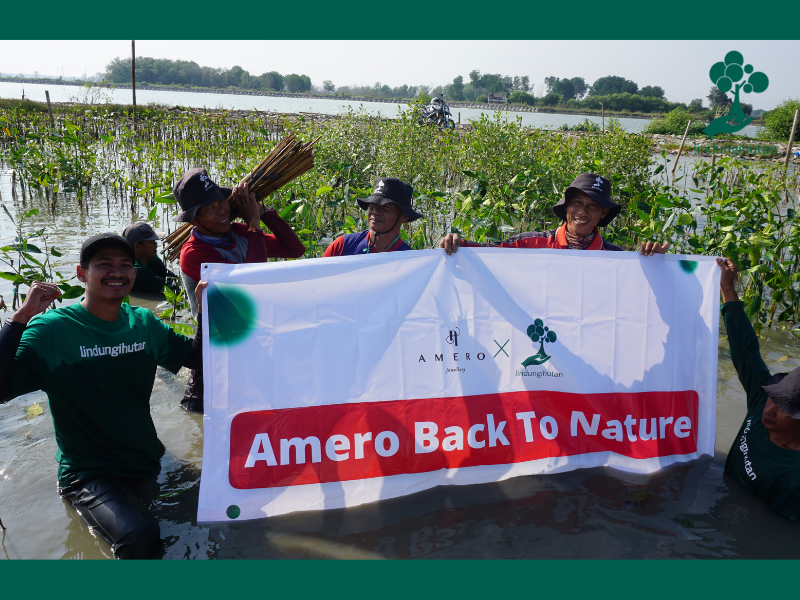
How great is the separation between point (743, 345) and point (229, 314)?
285 cm

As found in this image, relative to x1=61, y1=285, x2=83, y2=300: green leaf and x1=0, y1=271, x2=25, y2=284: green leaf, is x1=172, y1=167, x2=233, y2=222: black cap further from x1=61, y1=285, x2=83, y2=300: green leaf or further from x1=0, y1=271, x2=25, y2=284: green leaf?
x1=0, y1=271, x2=25, y2=284: green leaf

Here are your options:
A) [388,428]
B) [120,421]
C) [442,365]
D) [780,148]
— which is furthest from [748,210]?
[780,148]

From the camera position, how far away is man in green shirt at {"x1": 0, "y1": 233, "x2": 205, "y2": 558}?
2.46 m

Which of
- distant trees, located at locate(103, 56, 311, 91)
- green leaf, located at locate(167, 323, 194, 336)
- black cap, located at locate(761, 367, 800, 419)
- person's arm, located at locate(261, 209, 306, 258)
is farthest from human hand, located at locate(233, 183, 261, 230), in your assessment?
distant trees, located at locate(103, 56, 311, 91)

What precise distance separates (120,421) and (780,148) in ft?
117

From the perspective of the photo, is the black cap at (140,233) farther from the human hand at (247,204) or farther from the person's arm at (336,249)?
the person's arm at (336,249)

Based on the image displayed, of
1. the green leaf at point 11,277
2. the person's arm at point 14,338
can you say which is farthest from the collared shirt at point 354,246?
the green leaf at point 11,277

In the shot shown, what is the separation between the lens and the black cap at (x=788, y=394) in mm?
2607

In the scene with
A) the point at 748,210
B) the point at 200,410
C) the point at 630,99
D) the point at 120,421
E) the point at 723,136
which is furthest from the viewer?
the point at 630,99

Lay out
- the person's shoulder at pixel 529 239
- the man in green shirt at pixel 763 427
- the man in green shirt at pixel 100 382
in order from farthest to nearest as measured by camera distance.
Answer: the person's shoulder at pixel 529 239
the man in green shirt at pixel 763 427
the man in green shirt at pixel 100 382

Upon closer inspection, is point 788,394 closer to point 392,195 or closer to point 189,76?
point 392,195

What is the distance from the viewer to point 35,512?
9.70 ft

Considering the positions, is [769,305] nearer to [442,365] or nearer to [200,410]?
[442,365]

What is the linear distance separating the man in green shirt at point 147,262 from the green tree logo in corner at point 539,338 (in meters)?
4.07
